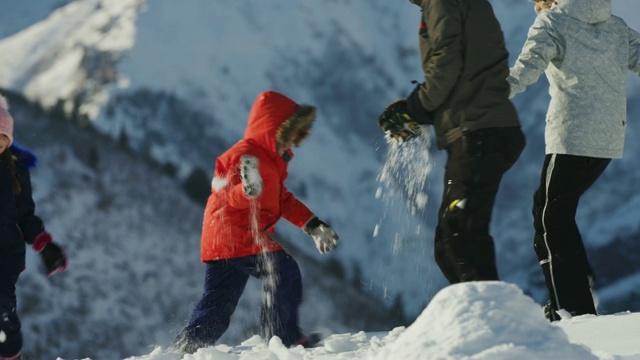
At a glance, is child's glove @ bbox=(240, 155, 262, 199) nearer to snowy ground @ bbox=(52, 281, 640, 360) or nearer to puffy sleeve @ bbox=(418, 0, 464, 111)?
puffy sleeve @ bbox=(418, 0, 464, 111)

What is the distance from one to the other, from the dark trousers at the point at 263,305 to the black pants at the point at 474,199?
1.05m

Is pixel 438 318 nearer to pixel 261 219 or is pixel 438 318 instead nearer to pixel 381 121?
pixel 381 121

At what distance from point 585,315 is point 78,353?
46.6ft

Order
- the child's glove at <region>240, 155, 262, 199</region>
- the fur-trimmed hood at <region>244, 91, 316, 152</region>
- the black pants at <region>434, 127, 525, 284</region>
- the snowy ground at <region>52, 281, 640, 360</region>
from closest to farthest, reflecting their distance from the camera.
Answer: the snowy ground at <region>52, 281, 640, 360</region>, the black pants at <region>434, 127, 525, 284</region>, the child's glove at <region>240, 155, 262, 199</region>, the fur-trimmed hood at <region>244, 91, 316, 152</region>

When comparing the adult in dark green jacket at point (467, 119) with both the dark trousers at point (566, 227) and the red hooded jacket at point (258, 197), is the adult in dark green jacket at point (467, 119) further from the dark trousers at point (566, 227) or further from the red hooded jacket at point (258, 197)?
the red hooded jacket at point (258, 197)

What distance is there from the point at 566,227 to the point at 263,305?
1.44 metres

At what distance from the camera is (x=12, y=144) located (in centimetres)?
465

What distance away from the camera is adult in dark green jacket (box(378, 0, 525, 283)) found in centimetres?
→ 356

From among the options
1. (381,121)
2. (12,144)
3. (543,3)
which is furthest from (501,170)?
(12,144)

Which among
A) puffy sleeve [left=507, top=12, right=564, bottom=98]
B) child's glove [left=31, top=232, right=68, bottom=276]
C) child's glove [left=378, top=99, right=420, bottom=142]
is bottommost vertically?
child's glove [left=31, top=232, right=68, bottom=276]

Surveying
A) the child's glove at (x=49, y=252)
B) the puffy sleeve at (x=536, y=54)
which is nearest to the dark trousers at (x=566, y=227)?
the puffy sleeve at (x=536, y=54)

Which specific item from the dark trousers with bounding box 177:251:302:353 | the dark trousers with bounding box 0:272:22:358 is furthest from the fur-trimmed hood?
the dark trousers with bounding box 0:272:22:358

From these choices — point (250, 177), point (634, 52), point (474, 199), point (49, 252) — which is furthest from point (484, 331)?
point (49, 252)

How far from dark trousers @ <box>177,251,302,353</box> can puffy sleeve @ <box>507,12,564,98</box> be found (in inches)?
51.9
